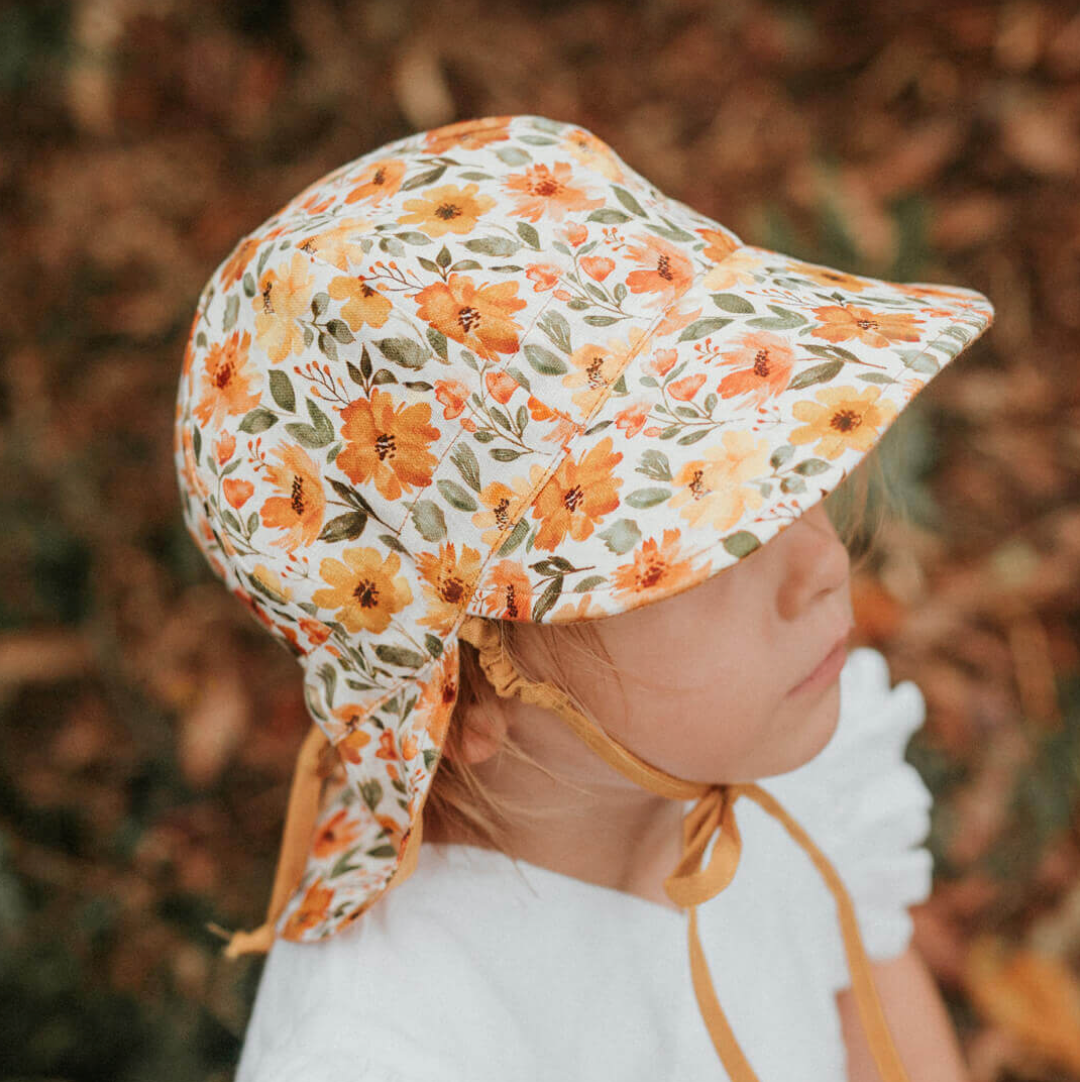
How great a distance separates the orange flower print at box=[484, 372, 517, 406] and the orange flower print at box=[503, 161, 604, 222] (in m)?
0.12

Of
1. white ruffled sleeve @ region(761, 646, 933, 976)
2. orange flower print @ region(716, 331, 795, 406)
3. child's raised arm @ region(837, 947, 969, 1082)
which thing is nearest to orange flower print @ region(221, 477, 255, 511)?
orange flower print @ region(716, 331, 795, 406)

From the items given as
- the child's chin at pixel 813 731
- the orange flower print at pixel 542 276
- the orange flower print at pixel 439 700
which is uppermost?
the orange flower print at pixel 542 276

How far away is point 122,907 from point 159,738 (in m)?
0.27

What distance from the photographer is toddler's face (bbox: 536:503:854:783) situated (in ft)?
2.56

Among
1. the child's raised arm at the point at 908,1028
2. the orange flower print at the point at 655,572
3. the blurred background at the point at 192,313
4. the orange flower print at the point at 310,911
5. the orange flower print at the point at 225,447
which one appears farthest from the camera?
the blurred background at the point at 192,313

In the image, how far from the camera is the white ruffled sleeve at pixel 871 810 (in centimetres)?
116

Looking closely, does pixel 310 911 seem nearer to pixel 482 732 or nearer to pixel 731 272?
pixel 482 732

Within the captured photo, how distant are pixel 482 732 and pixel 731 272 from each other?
398 millimetres

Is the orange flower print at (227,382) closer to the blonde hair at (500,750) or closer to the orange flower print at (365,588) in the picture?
the orange flower print at (365,588)

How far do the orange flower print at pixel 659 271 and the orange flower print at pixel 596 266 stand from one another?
0.05 ft

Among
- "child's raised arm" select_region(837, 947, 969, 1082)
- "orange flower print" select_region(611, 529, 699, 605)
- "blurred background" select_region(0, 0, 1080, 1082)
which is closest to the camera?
"orange flower print" select_region(611, 529, 699, 605)

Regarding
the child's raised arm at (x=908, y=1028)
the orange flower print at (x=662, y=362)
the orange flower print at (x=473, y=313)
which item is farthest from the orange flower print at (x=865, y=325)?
the child's raised arm at (x=908, y=1028)

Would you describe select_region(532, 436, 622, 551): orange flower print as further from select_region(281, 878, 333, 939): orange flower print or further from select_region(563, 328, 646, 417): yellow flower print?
select_region(281, 878, 333, 939): orange flower print

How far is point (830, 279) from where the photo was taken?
86cm
